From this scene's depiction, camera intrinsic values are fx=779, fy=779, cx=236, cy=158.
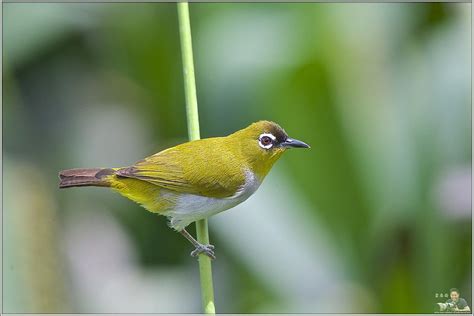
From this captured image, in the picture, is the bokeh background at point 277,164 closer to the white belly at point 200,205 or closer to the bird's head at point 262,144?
the bird's head at point 262,144

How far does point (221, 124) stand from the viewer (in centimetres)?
586

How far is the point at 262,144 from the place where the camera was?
4.73 m

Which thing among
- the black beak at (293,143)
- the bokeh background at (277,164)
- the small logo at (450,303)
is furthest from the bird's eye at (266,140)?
the small logo at (450,303)

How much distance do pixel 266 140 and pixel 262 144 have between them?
41 millimetres

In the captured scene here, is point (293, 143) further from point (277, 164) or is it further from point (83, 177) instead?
point (83, 177)

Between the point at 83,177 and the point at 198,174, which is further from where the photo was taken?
the point at 198,174

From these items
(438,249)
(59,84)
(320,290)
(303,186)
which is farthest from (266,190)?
(59,84)

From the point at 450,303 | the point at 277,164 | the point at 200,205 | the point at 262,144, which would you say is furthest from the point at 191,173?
the point at 450,303

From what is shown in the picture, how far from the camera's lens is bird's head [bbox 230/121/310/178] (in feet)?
15.3

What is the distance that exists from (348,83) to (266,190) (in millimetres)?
985

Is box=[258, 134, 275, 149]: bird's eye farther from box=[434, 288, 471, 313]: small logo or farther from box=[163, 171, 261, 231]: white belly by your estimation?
box=[434, 288, 471, 313]: small logo

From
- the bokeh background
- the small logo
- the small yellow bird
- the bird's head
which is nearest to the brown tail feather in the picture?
the small yellow bird

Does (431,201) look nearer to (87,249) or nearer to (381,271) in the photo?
(381,271)

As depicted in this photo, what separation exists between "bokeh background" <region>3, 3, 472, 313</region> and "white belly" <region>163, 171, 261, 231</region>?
65 centimetres
